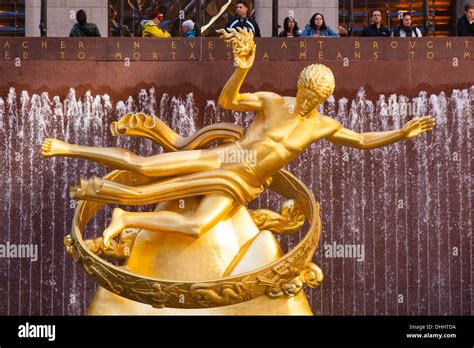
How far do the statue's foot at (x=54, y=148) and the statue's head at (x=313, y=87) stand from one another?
2019 millimetres

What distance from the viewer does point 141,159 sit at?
1538cm

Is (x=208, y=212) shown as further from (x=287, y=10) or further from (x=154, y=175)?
(x=287, y=10)


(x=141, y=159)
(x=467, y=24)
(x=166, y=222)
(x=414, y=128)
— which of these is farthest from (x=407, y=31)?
(x=166, y=222)

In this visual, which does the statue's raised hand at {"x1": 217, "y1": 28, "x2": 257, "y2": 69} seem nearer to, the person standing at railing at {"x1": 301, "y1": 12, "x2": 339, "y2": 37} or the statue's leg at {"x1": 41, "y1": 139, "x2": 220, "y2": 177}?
the statue's leg at {"x1": 41, "y1": 139, "x2": 220, "y2": 177}

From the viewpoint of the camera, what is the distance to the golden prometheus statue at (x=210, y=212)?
15.0 metres

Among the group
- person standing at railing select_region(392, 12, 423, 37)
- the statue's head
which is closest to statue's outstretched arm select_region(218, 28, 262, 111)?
the statue's head

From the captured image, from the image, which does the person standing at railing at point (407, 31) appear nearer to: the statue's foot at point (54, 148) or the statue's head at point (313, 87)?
the statue's head at point (313, 87)

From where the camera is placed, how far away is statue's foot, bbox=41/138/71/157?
603 inches

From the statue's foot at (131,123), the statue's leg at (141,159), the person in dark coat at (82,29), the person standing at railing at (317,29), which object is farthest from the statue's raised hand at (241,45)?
the person in dark coat at (82,29)

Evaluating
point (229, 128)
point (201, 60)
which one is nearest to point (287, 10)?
point (201, 60)

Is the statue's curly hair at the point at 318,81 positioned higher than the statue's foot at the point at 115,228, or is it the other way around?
the statue's curly hair at the point at 318,81

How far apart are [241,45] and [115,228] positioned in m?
1.86

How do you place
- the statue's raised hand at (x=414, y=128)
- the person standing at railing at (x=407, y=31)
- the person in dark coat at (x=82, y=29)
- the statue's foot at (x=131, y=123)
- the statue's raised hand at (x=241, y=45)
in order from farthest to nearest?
the person standing at railing at (x=407, y=31)
the person in dark coat at (x=82, y=29)
the statue's raised hand at (x=414, y=128)
the statue's foot at (x=131, y=123)
the statue's raised hand at (x=241, y=45)
